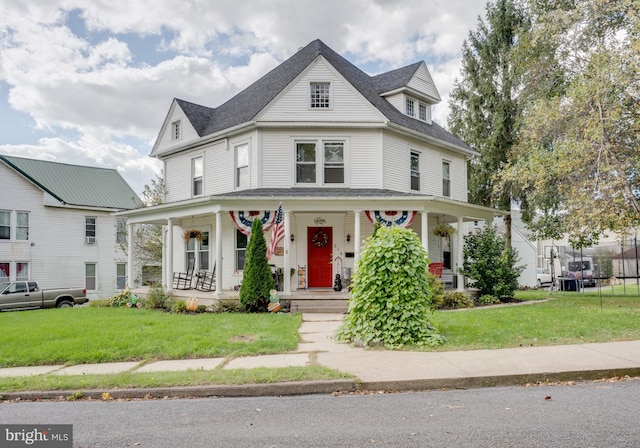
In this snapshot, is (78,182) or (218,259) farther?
(78,182)

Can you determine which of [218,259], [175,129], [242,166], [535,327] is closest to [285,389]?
[535,327]

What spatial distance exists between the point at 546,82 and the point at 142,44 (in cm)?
1504

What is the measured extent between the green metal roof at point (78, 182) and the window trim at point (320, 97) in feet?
46.6

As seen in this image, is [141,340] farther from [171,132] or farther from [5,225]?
[5,225]

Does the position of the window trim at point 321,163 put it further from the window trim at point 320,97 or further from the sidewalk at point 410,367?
the sidewalk at point 410,367

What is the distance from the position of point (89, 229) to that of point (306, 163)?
57.4 ft

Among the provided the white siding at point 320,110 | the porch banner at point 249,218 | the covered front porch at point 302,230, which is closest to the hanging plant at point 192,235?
the covered front porch at point 302,230

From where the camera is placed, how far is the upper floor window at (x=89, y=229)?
28.1 metres

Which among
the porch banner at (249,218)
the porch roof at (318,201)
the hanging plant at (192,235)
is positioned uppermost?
the porch roof at (318,201)

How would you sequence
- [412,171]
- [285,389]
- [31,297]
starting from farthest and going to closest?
[31,297]
[412,171]
[285,389]

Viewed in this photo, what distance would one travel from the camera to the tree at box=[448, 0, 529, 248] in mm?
25578

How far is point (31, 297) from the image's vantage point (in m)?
20.2

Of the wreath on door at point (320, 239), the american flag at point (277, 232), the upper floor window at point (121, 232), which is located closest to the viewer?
the american flag at point (277, 232)

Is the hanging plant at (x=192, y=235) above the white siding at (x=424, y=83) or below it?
below
